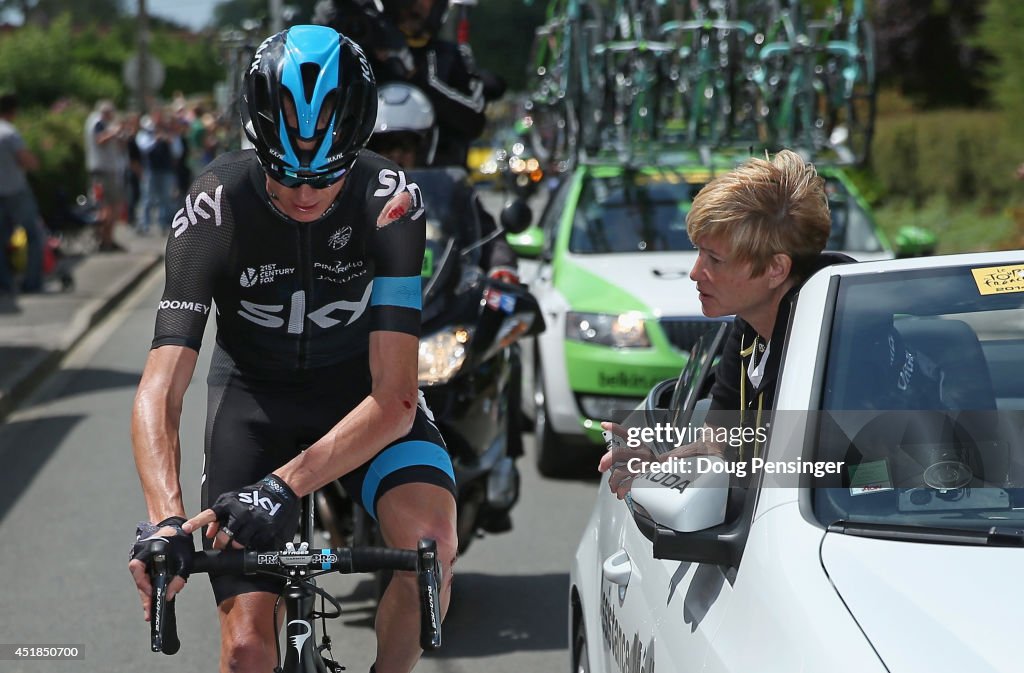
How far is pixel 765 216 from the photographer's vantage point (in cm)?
330

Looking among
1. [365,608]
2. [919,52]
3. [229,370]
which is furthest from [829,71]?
[919,52]

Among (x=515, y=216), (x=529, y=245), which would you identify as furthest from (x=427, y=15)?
(x=529, y=245)

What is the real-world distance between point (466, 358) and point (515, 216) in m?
1.20

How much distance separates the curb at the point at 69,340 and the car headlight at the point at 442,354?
230 inches

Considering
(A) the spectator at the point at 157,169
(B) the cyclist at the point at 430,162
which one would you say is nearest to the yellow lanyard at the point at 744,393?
(B) the cyclist at the point at 430,162

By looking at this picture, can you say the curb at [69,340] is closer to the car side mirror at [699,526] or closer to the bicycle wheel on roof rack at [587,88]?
the bicycle wheel on roof rack at [587,88]

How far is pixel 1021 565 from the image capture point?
8.32ft

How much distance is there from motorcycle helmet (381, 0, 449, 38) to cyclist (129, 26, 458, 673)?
4.07 metres

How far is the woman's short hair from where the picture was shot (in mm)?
3291

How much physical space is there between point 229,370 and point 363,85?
2.84 ft

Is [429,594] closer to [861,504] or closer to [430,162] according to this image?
[861,504]

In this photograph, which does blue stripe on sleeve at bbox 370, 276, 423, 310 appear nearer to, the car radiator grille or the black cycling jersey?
the black cycling jersey

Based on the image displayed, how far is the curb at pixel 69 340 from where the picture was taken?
37.0 ft

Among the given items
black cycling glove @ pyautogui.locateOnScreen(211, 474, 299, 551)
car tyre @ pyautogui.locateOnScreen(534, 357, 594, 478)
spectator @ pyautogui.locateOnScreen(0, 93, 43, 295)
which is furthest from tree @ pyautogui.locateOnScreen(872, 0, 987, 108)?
black cycling glove @ pyautogui.locateOnScreen(211, 474, 299, 551)
